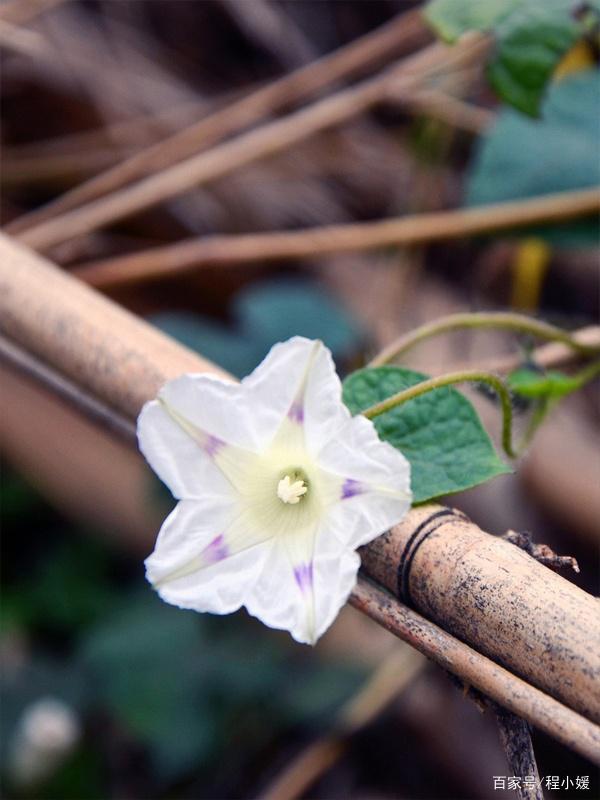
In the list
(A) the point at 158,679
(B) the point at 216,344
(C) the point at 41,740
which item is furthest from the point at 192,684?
(B) the point at 216,344

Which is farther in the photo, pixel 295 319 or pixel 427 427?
pixel 295 319

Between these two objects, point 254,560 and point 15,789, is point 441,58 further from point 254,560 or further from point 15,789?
point 15,789

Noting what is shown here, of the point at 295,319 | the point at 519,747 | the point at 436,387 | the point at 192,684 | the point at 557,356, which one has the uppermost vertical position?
the point at 436,387

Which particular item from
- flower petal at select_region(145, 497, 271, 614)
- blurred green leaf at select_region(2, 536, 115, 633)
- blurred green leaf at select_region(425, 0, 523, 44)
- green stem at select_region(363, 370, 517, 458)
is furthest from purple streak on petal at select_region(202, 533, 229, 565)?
blurred green leaf at select_region(2, 536, 115, 633)

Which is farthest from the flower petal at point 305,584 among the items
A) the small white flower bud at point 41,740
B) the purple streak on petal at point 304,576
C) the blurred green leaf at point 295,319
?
the small white flower bud at point 41,740

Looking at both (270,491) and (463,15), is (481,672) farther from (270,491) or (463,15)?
(463,15)

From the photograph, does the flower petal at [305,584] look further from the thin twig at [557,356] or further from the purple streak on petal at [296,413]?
the thin twig at [557,356]

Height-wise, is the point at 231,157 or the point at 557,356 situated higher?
the point at 231,157
